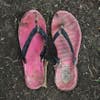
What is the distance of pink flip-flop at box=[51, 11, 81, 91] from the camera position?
307cm

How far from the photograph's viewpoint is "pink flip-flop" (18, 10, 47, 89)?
119 inches

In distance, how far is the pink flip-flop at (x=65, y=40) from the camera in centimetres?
307

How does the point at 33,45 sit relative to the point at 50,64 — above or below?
above

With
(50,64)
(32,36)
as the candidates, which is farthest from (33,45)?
(50,64)

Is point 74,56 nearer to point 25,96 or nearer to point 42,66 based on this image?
point 42,66

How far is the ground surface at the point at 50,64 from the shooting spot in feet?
9.97

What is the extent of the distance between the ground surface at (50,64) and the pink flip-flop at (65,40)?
0.18 feet

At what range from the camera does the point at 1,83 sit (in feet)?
9.91

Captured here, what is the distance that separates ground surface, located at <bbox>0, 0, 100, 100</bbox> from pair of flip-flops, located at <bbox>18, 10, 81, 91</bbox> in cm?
5

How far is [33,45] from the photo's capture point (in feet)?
10.0

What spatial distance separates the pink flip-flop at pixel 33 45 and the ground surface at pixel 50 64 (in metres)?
0.05

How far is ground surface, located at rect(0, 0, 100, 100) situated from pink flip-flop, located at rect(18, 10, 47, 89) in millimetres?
51

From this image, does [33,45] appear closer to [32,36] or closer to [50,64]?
[32,36]

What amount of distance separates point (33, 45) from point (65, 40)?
9.2 inches
